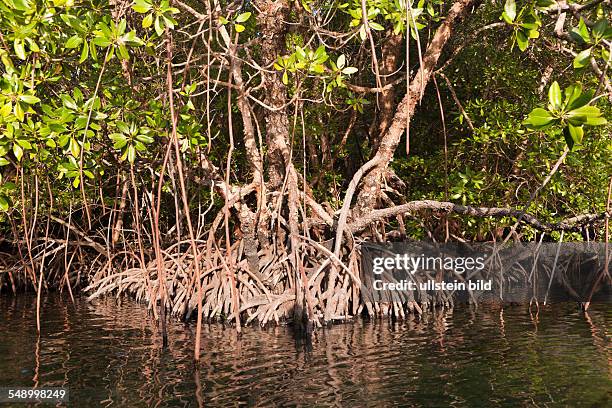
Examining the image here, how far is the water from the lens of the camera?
495 centimetres

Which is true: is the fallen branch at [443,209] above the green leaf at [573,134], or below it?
above

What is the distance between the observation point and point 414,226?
9477 mm

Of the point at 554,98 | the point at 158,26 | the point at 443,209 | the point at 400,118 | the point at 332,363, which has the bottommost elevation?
the point at 332,363

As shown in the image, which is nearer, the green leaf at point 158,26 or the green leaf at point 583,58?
the green leaf at point 583,58

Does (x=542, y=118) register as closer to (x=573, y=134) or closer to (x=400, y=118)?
(x=573, y=134)

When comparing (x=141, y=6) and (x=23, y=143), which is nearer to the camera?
(x=141, y=6)

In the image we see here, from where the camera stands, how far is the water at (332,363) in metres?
4.95

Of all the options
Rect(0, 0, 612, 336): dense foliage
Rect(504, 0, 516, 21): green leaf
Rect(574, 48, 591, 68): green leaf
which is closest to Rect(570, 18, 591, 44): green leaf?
Rect(574, 48, 591, 68): green leaf

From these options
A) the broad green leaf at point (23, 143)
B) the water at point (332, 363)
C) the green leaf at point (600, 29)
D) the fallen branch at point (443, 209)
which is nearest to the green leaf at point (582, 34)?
the green leaf at point (600, 29)

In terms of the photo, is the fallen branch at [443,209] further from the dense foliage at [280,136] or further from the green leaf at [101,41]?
the green leaf at [101,41]

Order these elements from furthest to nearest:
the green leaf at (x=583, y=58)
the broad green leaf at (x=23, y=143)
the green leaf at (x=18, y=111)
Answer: the broad green leaf at (x=23, y=143), the green leaf at (x=18, y=111), the green leaf at (x=583, y=58)

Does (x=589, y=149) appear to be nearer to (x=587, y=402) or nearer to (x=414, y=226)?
(x=414, y=226)

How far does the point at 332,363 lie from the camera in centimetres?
592

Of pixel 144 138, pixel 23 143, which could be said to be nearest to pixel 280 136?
pixel 144 138
